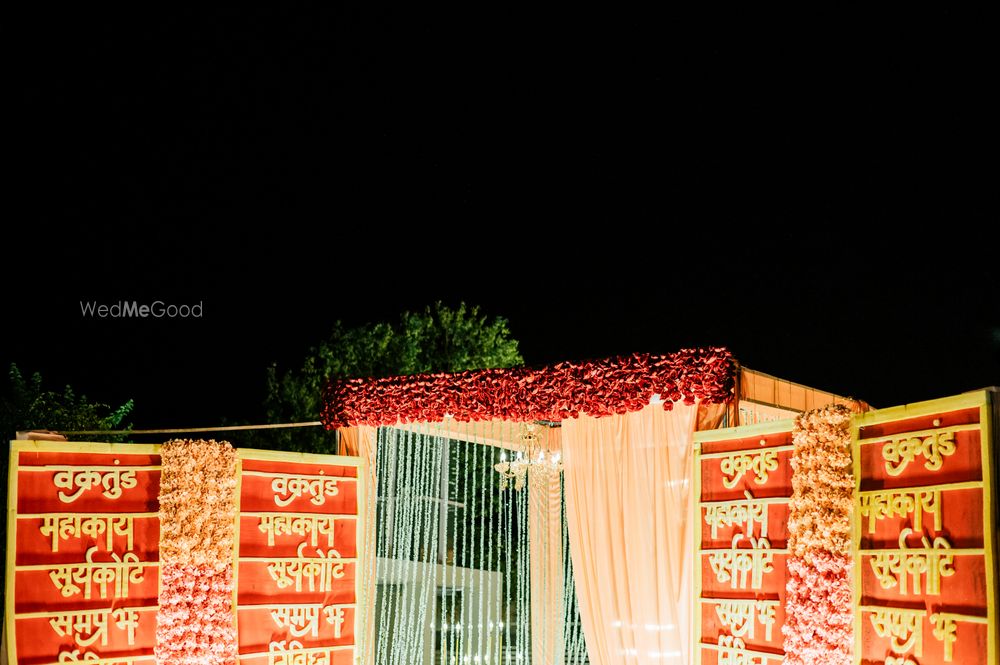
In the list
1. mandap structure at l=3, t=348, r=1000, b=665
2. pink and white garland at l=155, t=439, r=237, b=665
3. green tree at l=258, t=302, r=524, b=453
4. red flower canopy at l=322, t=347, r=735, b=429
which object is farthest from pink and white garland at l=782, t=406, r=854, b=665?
green tree at l=258, t=302, r=524, b=453

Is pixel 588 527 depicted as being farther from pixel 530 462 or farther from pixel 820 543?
pixel 820 543

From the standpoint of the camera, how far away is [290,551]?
22.9 feet

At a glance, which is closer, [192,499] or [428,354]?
[192,499]

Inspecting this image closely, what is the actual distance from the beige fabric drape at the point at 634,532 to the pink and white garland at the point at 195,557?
2.29 m

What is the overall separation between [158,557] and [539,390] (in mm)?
2729

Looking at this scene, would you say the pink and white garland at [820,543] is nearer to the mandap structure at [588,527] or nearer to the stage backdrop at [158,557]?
the mandap structure at [588,527]

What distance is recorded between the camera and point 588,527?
21.1 ft

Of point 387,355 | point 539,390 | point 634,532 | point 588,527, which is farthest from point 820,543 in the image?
point 387,355

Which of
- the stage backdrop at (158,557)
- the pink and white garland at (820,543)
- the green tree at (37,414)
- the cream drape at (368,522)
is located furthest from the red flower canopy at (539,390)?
the green tree at (37,414)

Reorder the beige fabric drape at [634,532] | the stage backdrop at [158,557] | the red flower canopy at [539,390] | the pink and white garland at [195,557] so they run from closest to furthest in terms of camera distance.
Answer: the red flower canopy at [539,390]
the beige fabric drape at [634,532]
the stage backdrop at [158,557]
the pink and white garland at [195,557]

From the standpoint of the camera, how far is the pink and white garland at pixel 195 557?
648 cm

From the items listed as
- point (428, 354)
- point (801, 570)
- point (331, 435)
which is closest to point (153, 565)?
point (801, 570)

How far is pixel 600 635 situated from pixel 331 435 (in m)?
11.5

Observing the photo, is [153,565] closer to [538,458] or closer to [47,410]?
[538,458]
